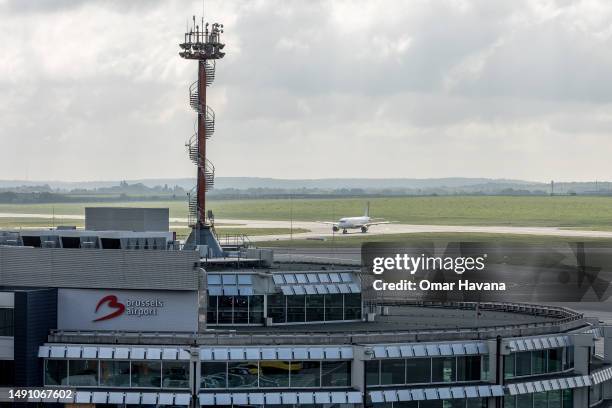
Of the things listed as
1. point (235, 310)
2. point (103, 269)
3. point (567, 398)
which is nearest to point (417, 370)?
point (567, 398)

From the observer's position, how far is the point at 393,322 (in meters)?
81.6

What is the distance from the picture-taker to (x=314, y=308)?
257ft

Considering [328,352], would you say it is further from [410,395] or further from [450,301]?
[450,301]

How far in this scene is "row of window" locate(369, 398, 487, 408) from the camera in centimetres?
6650

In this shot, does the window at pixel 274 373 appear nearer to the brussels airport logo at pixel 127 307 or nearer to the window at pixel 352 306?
the brussels airport logo at pixel 127 307

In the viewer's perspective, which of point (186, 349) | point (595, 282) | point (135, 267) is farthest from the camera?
point (595, 282)

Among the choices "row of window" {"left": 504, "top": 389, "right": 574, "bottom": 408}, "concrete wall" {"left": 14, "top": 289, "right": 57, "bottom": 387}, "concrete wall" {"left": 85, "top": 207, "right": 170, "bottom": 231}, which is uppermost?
"concrete wall" {"left": 85, "top": 207, "right": 170, "bottom": 231}

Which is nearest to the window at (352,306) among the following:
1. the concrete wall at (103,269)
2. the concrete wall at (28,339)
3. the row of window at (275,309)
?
the row of window at (275,309)

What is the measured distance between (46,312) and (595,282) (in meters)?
129

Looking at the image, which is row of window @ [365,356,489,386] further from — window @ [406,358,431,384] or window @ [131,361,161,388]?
window @ [131,361,161,388]

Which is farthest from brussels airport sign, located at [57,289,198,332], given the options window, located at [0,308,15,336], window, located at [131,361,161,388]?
window, located at [131,361,161,388]

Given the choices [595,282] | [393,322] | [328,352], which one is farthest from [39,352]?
[595,282]

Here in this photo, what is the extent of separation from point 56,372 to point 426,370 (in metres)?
19.0

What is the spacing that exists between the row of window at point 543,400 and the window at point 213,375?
1553 cm
